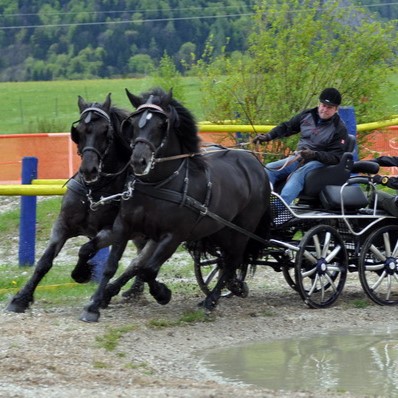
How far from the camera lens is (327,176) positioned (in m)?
→ 10.5

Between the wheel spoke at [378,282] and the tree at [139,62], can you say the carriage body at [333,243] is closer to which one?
the wheel spoke at [378,282]

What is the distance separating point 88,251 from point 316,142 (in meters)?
2.50

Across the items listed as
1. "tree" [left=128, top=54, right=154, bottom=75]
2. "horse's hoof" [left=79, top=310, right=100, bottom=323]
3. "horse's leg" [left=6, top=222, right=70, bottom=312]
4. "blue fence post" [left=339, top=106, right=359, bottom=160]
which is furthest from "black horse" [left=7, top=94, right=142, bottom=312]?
"tree" [left=128, top=54, right=154, bottom=75]

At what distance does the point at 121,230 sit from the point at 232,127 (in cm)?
476

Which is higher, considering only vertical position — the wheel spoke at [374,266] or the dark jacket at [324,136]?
the dark jacket at [324,136]

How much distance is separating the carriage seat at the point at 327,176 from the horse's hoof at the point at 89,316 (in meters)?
2.60

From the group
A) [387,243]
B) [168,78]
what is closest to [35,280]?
[387,243]

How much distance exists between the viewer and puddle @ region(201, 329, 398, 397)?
24.1 ft

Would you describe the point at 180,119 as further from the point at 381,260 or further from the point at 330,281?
the point at 381,260

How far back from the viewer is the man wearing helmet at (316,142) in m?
10.4

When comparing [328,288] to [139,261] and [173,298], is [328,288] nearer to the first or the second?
[173,298]

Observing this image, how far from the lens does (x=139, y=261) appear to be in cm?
922

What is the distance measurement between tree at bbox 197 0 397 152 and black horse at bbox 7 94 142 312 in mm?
5814

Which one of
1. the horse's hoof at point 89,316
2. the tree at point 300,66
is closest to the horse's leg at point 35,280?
the horse's hoof at point 89,316
